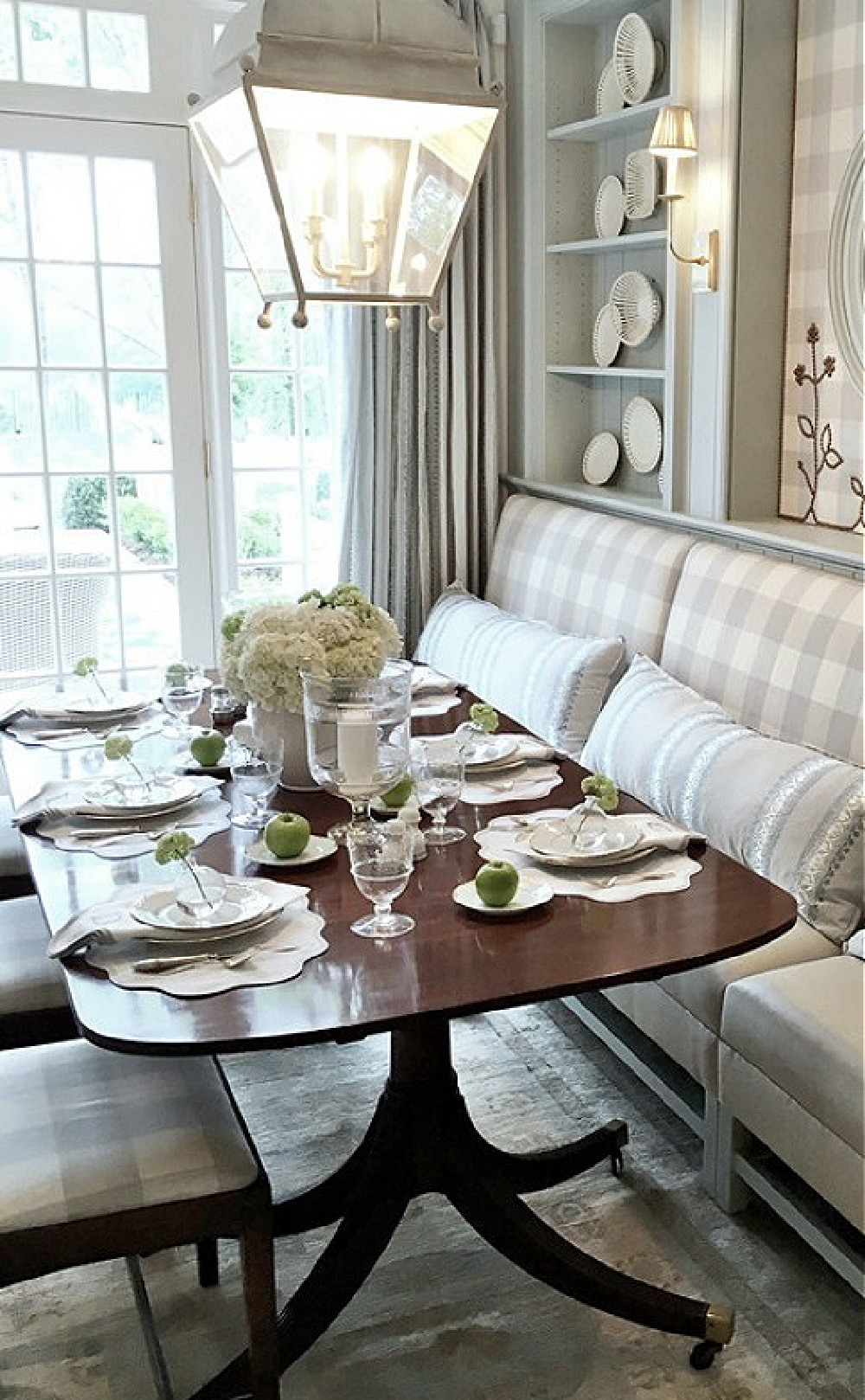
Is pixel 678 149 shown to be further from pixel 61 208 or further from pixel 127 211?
pixel 61 208

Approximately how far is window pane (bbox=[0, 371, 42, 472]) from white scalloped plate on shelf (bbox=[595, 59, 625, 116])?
1.75 meters

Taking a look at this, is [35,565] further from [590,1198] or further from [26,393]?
[590,1198]

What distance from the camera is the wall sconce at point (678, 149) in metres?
3.09

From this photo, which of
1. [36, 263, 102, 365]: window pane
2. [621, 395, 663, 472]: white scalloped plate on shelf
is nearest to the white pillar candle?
[621, 395, 663, 472]: white scalloped plate on shelf

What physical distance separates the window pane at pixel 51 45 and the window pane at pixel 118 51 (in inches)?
1.5

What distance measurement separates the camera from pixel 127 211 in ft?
12.4

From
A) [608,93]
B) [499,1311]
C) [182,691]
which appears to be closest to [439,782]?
[182,691]

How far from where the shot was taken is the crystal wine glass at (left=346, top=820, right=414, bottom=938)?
1733 mm

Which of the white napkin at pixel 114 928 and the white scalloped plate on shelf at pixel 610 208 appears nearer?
the white napkin at pixel 114 928

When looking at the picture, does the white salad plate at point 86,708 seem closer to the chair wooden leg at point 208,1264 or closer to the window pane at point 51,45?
the chair wooden leg at point 208,1264

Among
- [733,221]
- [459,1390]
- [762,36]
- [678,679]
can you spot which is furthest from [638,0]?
[459,1390]

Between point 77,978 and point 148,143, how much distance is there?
2845mm

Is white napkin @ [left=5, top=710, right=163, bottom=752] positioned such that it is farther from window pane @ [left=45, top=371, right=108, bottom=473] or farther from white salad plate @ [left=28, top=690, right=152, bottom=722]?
window pane @ [left=45, top=371, right=108, bottom=473]

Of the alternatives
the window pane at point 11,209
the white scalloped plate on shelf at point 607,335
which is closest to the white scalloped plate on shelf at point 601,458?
the white scalloped plate on shelf at point 607,335
